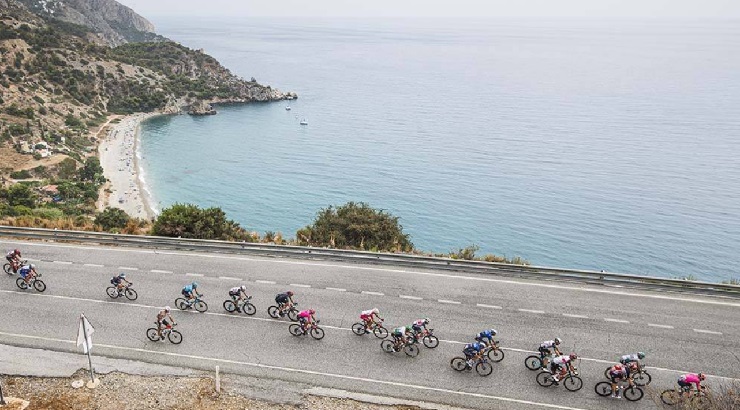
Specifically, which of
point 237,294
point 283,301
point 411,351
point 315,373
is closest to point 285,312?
point 283,301

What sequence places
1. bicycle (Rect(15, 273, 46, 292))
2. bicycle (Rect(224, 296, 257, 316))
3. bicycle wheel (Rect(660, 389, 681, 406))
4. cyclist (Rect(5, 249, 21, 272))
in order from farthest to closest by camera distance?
cyclist (Rect(5, 249, 21, 272)) → bicycle (Rect(15, 273, 46, 292)) → bicycle (Rect(224, 296, 257, 316)) → bicycle wheel (Rect(660, 389, 681, 406))

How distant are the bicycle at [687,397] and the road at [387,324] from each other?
2.06 feet

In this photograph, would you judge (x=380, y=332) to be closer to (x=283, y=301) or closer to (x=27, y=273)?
(x=283, y=301)

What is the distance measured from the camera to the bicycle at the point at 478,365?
58.5 ft

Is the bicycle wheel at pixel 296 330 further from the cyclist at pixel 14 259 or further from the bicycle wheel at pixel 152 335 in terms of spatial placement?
the cyclist at pixel 14 259

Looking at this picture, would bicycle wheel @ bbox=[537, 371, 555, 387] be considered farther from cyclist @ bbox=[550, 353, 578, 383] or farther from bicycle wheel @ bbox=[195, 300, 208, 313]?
bicycle wheel @ bbox=[195, 300, 208, 313]

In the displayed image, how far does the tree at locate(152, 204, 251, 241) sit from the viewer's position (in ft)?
101

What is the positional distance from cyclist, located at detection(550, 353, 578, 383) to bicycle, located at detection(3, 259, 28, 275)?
23299mm

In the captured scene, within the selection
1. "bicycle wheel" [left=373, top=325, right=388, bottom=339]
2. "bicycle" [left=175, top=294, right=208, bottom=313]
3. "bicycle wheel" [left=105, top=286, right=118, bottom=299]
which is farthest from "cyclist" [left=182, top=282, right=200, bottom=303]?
"bicycle wheel" [left=373, top=325, right=388, bottom=339]

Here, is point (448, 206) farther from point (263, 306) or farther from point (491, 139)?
point (263, 306)

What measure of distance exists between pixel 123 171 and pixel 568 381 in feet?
280

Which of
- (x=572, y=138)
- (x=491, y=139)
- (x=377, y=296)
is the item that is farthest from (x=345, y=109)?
(x=377, y=296)

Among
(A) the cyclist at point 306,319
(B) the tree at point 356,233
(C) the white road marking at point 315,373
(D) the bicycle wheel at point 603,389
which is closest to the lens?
(C) the white road marking at point 315,373

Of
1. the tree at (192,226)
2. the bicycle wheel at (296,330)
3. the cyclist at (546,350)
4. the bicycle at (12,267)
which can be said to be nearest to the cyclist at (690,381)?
the cyclist at (546,350)
